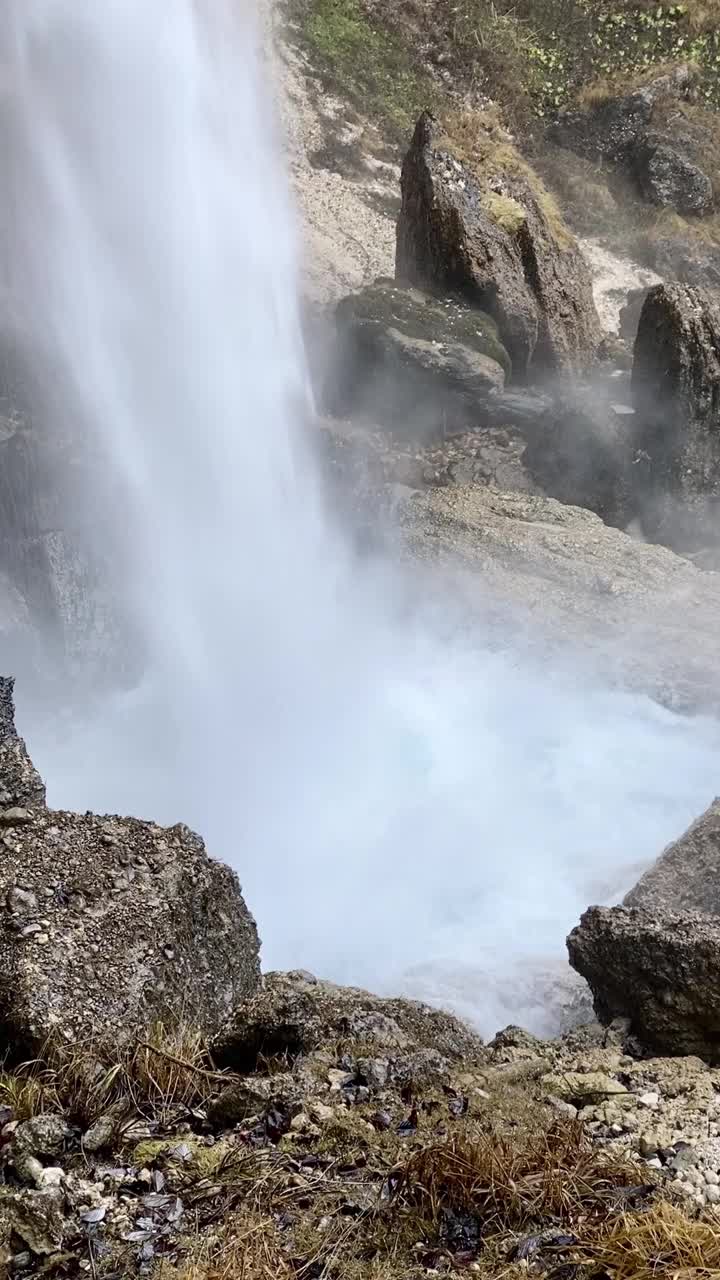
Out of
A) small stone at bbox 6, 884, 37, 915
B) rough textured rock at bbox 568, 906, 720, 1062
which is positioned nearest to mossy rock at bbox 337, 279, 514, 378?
rough textured rock at bbox 568, 906, 720, 1062

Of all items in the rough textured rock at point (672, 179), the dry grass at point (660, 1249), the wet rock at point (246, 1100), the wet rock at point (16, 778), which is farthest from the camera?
the rough textured rock at point (672, 179)

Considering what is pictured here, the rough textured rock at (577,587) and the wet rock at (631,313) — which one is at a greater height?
the wet rock at (631,313)

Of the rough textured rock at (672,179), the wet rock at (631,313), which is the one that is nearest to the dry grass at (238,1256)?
the wet rock at (631,313)

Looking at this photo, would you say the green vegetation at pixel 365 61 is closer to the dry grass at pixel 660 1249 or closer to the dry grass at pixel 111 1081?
the dry grass at pixel 111 1081

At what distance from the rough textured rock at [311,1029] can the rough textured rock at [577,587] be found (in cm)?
846

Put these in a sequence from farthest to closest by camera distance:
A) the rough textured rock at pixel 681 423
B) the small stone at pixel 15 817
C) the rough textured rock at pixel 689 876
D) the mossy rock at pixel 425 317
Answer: the mossy rock at pixel 425 317 < the rough textured rock at pixel 681 423 < the rough textured rock at pixel 689 876 < the small stone at pixel 15 817

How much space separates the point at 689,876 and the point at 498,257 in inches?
579

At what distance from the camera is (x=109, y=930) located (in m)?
4.46

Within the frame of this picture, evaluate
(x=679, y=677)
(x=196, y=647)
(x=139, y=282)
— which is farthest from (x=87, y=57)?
(x=679, y=677)

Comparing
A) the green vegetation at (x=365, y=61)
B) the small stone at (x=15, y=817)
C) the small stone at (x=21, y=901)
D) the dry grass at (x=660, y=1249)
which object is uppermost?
the green vegetation at (x=365, y=61)

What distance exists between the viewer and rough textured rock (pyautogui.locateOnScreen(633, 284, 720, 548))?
16.2m

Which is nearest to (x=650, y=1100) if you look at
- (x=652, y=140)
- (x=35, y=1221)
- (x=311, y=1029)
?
(x=311, y=1029)

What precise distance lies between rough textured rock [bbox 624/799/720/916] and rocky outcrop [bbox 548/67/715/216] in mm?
23590

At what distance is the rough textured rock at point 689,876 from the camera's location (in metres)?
6.92
